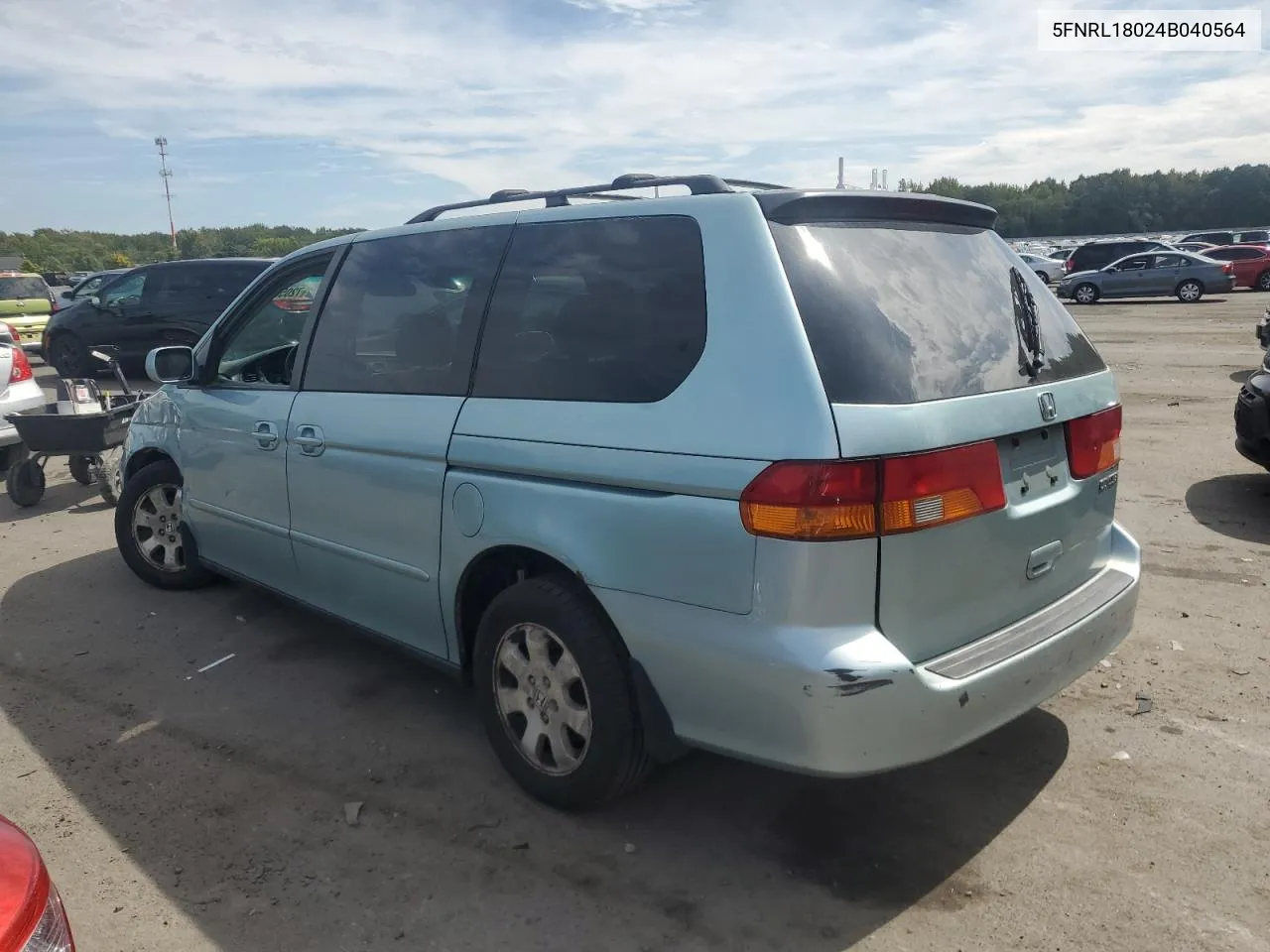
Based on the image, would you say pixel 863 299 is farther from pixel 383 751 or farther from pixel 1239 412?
pixel 1239 412

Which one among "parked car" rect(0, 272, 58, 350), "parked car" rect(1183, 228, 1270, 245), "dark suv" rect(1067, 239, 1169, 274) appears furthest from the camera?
"parked car" rect(1183, 228, 1270, 245)

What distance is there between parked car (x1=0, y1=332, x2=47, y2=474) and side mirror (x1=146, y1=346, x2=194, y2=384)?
12.6 ft

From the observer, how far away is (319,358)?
416cm

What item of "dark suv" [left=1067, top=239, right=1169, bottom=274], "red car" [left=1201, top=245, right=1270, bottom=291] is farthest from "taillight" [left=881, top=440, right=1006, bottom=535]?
"red car" [left=1201, top=245, right=1270, bottom=291]

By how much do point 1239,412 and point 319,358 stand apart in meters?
6.00

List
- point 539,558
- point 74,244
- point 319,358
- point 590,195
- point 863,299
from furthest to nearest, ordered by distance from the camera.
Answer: point 74,244, point 319,358, point 590,195, point 539,558, point 863,299

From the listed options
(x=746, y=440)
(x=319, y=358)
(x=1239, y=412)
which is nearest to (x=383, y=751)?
(x=319, y=358)

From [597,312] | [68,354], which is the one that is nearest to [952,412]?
[597,312]

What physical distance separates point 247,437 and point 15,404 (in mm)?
5231

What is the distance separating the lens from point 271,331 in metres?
4.95

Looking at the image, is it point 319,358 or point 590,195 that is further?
point 319,358

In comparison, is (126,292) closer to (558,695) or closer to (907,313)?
(558,695)

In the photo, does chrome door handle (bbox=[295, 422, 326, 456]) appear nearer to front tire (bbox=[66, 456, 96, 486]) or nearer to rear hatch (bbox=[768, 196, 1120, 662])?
rear hatch (bbox=[768, 196, 1120, 662])

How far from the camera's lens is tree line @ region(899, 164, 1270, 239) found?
243ft
